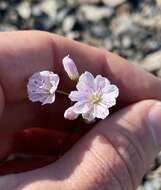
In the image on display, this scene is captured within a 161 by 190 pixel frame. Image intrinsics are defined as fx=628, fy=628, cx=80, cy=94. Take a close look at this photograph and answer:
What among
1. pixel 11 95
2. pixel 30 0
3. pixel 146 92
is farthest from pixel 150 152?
pixel 30 0

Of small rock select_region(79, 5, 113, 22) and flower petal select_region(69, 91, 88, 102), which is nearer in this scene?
flower petal select_region(69, 91, 88, 102)

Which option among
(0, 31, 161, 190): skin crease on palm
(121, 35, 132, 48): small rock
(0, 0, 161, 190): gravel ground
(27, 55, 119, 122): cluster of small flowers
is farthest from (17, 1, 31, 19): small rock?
(27, 55, 119, 122): cluster of small flowers

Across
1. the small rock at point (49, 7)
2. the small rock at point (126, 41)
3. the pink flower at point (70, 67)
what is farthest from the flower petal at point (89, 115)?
the small rock at point (49, 7)

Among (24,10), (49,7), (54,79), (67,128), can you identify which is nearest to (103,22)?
(49,7)

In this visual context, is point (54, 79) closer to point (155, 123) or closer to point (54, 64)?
point (54, 64)

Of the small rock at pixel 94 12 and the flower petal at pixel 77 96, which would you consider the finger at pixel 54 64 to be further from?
the small rock at pixel 94 12

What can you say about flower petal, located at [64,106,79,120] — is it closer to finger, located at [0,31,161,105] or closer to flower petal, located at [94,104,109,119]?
flower petal, located at [94,104,109,119]

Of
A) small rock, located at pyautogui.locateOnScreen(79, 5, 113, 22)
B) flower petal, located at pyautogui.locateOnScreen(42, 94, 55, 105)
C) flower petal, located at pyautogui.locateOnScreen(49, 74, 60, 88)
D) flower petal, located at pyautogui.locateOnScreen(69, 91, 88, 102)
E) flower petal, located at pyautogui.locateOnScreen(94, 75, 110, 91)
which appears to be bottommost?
small rock, located at pyautogui.locateOnScreen(79, 5, 113, 22)
